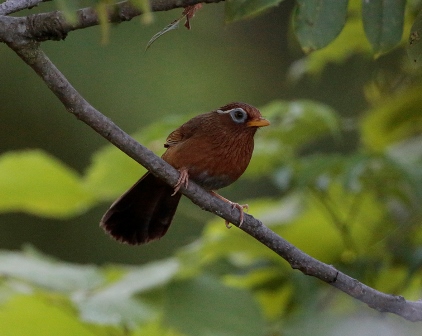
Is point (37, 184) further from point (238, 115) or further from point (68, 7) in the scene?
point (68, 7)

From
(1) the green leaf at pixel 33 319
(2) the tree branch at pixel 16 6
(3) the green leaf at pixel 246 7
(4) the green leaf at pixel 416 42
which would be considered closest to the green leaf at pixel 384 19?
(4) the green leaf at pixel 416 42

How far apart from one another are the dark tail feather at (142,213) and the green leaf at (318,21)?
111 centimetres

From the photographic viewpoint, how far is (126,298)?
3008 mm

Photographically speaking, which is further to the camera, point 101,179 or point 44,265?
point 101,179

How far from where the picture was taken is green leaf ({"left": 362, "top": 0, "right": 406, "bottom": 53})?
2.19 metres

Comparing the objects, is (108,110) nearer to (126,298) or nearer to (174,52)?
(174,52)

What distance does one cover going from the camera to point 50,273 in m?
3.23

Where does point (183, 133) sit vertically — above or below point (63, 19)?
below

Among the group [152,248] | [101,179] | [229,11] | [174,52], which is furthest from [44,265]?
[174,52]

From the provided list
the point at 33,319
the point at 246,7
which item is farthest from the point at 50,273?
the point at 246,7

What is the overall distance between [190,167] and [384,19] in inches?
43.1

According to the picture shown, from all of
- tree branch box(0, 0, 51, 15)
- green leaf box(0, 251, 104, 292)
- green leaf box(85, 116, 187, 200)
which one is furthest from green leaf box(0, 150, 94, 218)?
tree branch box(0, 0, 51, 15)

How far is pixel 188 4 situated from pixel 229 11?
0.27 meters

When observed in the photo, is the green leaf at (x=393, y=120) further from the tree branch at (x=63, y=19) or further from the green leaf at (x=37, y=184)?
the tree branch at (x=63, y=19)
